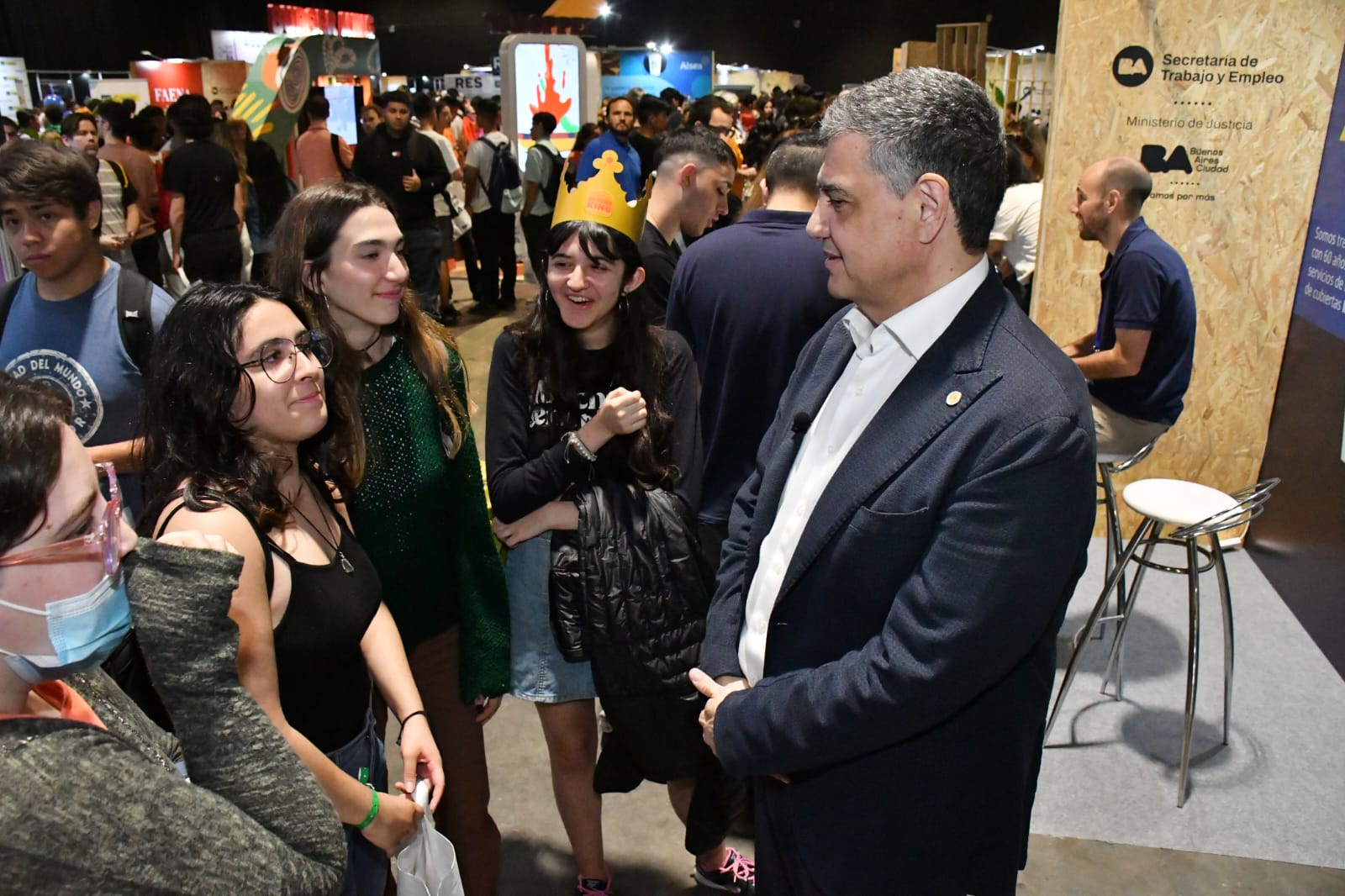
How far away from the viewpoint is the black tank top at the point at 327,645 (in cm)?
139

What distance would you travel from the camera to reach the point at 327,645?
56.1 inches

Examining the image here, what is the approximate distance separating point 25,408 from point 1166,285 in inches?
123

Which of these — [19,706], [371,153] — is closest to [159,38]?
[371,153]

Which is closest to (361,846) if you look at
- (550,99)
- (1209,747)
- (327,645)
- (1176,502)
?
(327,645)

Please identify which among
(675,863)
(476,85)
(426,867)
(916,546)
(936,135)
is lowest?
(675,863)

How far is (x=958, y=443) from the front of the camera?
1.21 meters

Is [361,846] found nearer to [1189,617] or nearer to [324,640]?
[324,640]

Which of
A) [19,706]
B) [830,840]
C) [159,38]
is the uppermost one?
[159,38]

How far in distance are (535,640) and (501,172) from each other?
20.7 feet

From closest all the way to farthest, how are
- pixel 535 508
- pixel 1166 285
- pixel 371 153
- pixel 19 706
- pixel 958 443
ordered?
1. pixel 19 706
2. pixel 958 443
3. pixel 535 508
4. pixel 1166 285
5. pixel 371 153

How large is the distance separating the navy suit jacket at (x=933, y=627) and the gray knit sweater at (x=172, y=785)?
2.12ft

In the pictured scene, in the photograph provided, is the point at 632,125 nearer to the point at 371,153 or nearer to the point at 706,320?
the point at 371,153

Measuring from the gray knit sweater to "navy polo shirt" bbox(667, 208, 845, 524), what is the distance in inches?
65.4

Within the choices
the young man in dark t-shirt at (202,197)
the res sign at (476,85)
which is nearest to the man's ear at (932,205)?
the young man in dark t-shirt at (202,197)
